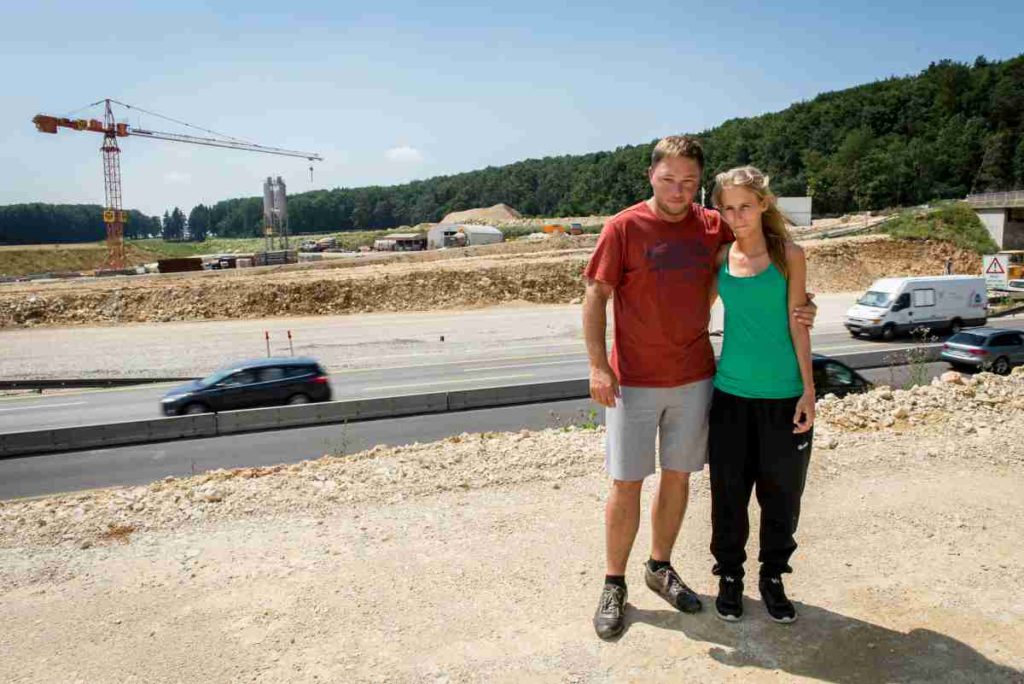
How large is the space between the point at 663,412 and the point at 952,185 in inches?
4229

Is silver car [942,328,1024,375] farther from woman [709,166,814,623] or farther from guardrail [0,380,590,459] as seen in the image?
woman [709,166,814,623]

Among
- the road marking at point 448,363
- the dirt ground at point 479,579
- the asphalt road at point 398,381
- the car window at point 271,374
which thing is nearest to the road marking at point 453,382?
the asphalt road at point 398,381

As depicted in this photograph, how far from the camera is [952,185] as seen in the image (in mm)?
93312

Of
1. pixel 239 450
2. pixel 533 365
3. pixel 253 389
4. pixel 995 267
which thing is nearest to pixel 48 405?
pixel 253 389

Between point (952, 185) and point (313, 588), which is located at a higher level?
point (952, 185)

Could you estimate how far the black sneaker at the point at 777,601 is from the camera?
3.66 m

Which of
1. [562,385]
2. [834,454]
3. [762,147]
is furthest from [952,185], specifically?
[834,454]

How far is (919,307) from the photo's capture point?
27.6 meters

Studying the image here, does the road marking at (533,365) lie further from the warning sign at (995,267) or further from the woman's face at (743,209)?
the warning sign at (995,267)

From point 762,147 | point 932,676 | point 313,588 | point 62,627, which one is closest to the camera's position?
point 932,676

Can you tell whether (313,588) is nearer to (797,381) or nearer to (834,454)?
(797,381)

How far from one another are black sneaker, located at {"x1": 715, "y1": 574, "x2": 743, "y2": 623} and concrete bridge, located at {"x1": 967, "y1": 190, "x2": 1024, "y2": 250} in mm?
67761

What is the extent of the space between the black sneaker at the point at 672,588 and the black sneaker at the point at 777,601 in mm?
339

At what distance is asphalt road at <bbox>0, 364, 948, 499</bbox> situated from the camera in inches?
476
